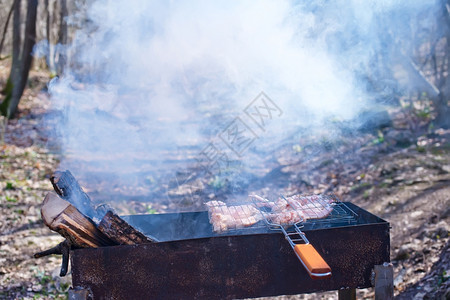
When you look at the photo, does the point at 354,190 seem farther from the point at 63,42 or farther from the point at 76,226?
the point at 63,42

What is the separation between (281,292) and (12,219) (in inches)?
227

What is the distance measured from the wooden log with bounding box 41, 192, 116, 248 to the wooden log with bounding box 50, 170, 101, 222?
11.4 inches

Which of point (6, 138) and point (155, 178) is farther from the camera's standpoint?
point (6, 138)

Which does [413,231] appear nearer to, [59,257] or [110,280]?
[110,280]

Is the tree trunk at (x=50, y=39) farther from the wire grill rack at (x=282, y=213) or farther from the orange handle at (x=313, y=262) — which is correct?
the orange handle at (x=313, y=262)

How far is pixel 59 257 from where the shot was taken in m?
6.16

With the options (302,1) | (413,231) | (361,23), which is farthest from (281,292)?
(361,23)

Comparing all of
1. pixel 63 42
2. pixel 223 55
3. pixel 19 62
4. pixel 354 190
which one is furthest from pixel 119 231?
pixel 63 42

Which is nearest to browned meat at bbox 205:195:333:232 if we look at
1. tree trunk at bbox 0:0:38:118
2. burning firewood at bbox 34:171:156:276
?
burning firewood at bbox 34:171:156:276

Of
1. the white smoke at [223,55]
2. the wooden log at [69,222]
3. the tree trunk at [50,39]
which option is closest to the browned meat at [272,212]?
the wooden log at [69,222]

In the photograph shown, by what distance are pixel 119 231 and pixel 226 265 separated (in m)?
0.95

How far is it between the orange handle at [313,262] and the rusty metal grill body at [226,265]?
46 centimetres

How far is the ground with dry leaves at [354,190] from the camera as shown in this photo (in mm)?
5133

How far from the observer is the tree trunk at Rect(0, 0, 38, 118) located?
13.7 metres
